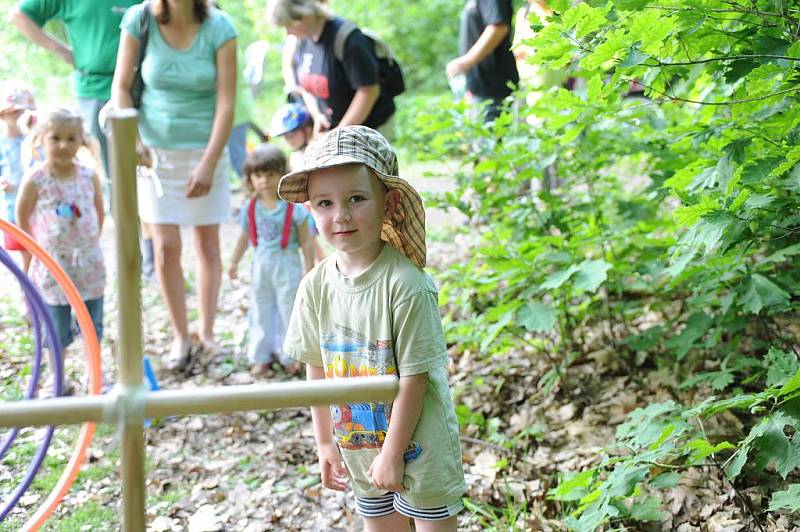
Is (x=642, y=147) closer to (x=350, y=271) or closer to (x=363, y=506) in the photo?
(x=350, y=271)

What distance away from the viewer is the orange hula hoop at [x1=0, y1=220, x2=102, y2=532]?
9.21ft

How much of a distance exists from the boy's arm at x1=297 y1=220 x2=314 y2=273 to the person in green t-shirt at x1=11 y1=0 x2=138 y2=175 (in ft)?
4.87

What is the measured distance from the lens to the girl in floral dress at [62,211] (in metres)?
3.86

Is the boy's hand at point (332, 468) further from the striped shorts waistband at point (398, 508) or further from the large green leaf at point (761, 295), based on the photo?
the large green leaf at point (761, 295)

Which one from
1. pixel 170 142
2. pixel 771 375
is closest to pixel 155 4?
pixel 170 142

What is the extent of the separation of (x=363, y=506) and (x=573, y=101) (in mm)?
1417

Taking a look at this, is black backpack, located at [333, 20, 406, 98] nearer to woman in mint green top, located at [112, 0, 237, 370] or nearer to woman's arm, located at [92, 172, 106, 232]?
woman in mint green top, located at [112, 0, 237, 370]

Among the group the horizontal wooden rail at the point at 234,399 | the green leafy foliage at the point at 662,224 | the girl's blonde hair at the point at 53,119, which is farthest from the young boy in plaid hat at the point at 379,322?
the girl's blonde hair at the point at 53,119

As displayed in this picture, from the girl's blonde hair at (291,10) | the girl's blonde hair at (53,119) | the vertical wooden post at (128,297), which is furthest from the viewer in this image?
the girl's blonde hair at (291,10)

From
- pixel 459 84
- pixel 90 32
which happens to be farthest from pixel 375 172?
pixel 459 84

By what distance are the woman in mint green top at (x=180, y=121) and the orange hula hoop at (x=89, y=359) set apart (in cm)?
114

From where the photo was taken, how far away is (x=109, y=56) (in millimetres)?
4750

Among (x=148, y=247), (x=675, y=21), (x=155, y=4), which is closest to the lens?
(x=675, y=21)

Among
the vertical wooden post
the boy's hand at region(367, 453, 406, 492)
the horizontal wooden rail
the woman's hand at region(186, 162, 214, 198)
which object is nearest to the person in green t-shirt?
the woman's hand at region(186, 162, 214, 198)
